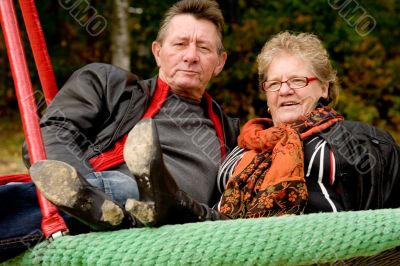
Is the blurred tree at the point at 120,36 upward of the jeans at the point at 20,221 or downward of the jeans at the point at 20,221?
upward

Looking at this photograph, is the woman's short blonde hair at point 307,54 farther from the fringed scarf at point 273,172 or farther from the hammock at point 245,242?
the hammock at point 245,242

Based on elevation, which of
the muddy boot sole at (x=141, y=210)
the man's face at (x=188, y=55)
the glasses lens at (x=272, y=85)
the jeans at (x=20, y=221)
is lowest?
the jeans at (x=20, y=221)

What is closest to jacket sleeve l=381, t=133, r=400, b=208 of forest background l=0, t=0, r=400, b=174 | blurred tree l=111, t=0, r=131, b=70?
blurred tree l=111, t=0, r=131, b=70

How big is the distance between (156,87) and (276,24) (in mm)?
4586

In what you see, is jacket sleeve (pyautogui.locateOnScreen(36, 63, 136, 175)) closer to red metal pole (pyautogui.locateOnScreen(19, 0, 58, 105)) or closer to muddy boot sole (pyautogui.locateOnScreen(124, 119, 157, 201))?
red metal pole (pyautogui.locateOnScreen(19, 0, 58, 105))

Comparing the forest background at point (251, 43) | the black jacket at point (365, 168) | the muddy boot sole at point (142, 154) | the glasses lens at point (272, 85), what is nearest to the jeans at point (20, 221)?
the muddy boot sole at point (142, 154)

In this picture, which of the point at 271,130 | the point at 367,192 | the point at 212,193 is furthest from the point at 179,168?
the point at 367,192

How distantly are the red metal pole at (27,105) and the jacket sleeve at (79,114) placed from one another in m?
0.30

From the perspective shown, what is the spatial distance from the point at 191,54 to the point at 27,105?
2.70ft

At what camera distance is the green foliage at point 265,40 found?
21.6ft

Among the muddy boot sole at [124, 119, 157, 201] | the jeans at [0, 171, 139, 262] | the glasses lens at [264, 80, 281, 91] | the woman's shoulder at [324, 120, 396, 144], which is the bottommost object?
the jeans at [0, 171, 139, 262]

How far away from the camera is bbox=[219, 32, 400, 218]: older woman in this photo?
6.26 ft

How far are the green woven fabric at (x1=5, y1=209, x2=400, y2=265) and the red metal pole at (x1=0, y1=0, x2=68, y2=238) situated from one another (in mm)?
133

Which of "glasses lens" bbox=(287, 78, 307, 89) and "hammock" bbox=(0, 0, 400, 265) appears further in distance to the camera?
"glasses lens" bbox=(287, 78, 307, 89)
